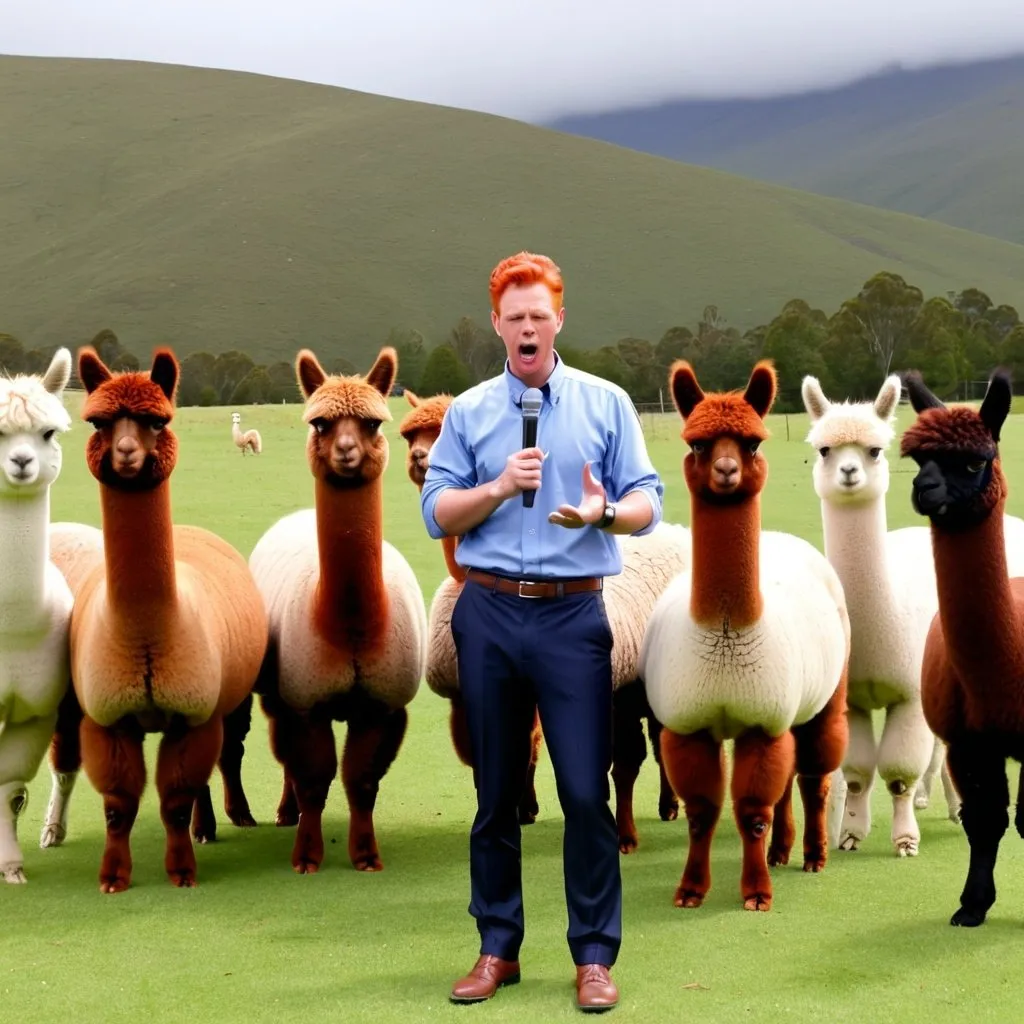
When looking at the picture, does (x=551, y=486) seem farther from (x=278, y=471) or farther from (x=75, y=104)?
(x=75, y=104)

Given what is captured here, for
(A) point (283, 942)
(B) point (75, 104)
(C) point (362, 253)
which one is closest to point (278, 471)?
(A) point (283, 942)

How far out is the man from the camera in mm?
4320

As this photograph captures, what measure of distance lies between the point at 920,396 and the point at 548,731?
1765mm

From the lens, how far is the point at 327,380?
611 cm

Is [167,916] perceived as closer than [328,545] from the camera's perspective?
Yes

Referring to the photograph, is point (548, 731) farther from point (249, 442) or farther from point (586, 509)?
point (249, 442)

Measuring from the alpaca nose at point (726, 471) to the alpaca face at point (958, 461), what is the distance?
1.78 feet

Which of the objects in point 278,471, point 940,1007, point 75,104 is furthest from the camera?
point 75,104

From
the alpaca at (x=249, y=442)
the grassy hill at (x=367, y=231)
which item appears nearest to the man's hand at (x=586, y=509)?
the alpaca at (x=249, y=442)

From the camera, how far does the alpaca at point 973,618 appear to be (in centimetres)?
478

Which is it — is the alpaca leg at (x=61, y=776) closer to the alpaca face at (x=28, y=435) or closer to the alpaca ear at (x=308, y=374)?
the alpaca face at (x=28, y=435)

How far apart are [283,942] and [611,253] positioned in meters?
98.9

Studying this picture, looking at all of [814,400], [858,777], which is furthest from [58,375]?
[858,777]

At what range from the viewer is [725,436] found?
5.15 meters
